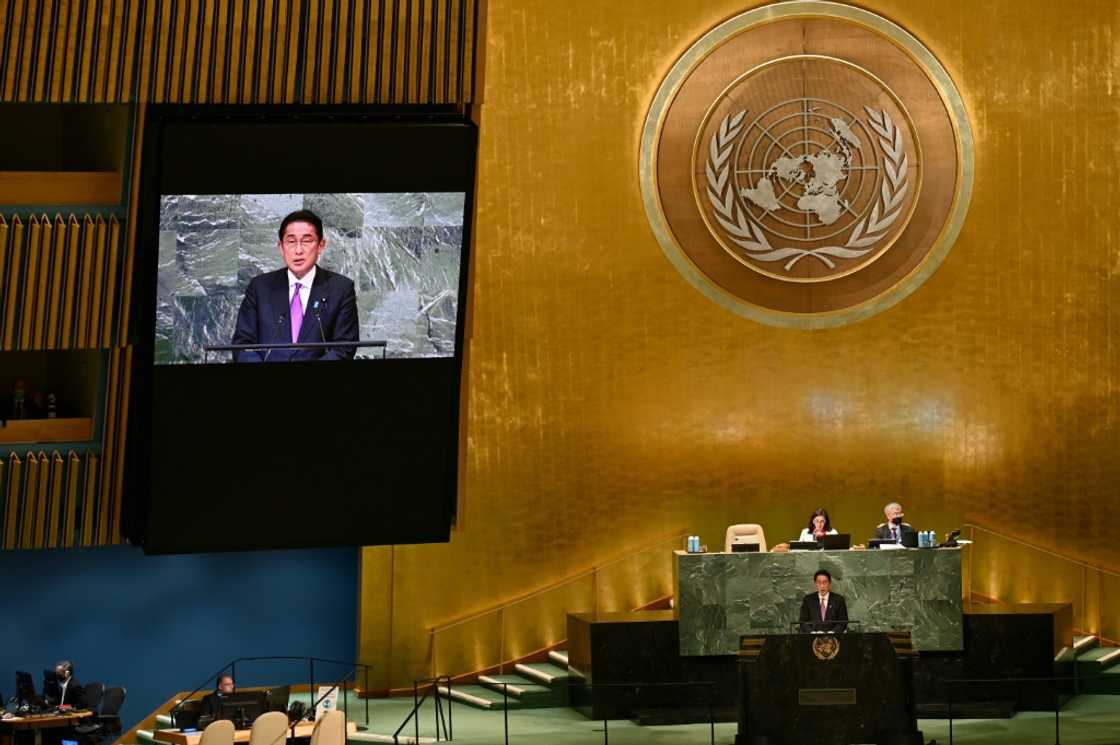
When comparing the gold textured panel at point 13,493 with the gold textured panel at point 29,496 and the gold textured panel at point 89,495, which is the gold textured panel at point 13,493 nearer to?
the gold textured panel at point 29,496

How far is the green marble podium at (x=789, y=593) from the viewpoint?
1316 cm

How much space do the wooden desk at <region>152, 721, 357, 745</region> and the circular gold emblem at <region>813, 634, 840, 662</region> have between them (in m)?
3.78

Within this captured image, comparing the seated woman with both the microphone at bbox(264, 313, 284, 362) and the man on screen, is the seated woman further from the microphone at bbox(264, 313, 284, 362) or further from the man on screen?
the microphone at bbox(264, 313, 284, 362)

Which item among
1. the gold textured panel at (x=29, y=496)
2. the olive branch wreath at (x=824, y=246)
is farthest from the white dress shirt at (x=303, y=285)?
the olive branch wreath at (x=824, y=246)

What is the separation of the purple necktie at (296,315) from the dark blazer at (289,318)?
0.09 ft

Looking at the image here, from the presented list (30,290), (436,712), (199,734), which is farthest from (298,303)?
(436,712)

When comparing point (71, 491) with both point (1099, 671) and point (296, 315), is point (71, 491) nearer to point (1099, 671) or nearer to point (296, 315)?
point (296, 315)

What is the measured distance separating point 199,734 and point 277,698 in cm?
67

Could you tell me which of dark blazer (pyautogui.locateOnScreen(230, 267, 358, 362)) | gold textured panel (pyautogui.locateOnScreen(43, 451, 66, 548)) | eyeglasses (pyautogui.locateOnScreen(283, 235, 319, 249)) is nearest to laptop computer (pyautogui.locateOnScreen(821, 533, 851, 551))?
dark blazer (pyautogui.locateOnScreen(230, 267, 358, 362))

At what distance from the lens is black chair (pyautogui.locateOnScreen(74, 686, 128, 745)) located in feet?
44.1

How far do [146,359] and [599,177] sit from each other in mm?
5019

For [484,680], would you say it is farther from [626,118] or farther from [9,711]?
[626,118]

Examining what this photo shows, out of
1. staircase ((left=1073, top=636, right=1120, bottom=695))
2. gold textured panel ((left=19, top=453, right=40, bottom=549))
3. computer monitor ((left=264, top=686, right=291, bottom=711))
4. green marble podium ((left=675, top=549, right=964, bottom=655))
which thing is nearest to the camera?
gold textured panel ((left=19, top=453, right=40, bottom=549))

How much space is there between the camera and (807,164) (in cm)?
1516
